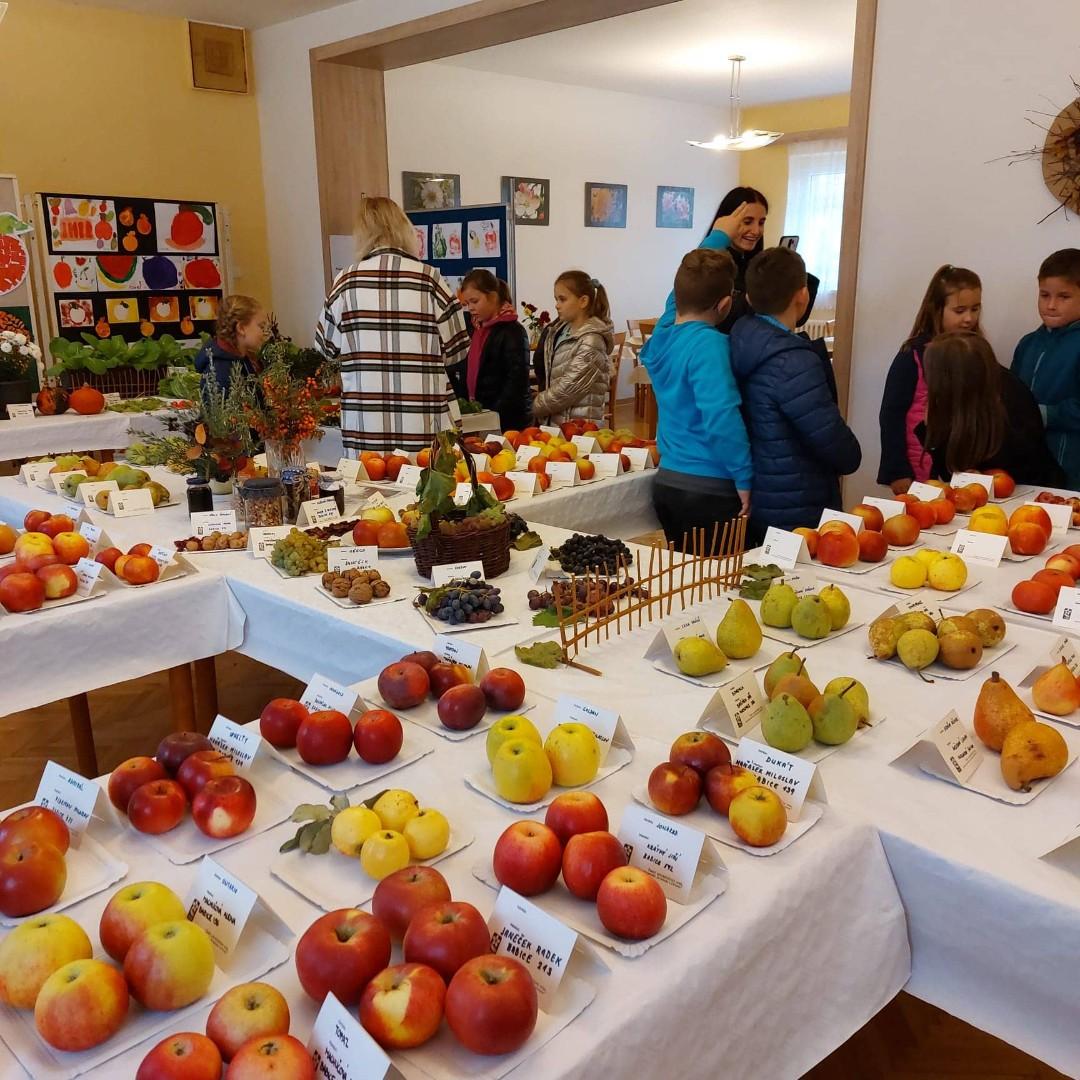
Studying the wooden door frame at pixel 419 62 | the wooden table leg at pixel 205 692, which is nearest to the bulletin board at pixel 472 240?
the wooden door frame at pixel 419 62

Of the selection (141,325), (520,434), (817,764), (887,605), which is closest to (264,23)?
(141,325)

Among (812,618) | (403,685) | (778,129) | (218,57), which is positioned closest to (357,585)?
(403,685)

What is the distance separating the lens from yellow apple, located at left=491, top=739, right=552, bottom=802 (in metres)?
1.21

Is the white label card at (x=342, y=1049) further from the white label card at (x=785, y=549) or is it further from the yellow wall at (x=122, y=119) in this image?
the yellow wall at (x=122, y=119)

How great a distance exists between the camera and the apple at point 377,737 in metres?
1.31

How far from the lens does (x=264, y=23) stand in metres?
6.28

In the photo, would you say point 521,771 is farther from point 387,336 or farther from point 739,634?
point 387,336

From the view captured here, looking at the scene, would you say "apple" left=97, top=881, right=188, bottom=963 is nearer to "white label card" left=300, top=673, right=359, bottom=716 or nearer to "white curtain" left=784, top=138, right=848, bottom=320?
"white label card" left=300, top=673, right=359, bottom=716

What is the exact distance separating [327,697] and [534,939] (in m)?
0.62

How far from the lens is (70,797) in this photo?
1.20 metres

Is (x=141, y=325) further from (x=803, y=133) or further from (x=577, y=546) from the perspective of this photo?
(x=803, y=133)

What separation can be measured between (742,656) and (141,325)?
5716 millimetres

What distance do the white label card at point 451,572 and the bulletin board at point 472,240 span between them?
3.47 meters

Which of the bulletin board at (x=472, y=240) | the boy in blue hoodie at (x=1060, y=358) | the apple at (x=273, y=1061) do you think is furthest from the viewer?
the bulletin board at (x=472, y=240)
